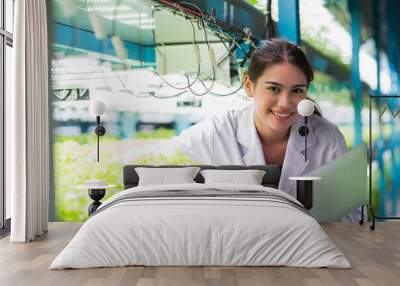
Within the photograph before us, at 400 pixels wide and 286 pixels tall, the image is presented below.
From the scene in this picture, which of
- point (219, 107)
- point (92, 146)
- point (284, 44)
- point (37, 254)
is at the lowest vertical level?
point (37, 254)

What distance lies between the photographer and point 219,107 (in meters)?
7.18

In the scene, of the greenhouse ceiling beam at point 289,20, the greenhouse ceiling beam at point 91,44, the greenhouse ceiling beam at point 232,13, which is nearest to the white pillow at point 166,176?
the greenhouse ceiling beam at point 91,44

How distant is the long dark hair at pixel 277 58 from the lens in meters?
7.12

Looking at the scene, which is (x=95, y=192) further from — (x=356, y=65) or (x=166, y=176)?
(x=356, y=65)

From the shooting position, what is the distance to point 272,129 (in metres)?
7.10

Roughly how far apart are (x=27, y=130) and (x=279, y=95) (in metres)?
2.97

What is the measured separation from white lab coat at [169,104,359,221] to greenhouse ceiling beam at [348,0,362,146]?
0.79ft

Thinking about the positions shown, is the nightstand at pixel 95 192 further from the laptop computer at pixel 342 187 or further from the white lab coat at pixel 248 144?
the laptop computer at pixel 342 187

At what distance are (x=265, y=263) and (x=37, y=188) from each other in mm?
2786

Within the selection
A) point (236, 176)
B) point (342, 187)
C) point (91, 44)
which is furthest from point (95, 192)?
point (342, 187)

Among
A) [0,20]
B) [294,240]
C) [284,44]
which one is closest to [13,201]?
[0,20]

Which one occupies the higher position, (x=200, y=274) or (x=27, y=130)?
(x=27, y=130)

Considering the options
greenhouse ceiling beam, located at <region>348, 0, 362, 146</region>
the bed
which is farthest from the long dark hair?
the bed

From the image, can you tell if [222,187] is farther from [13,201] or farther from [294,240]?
[13,201]
